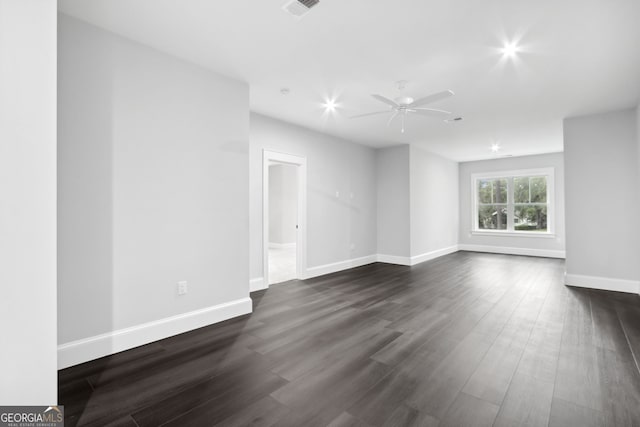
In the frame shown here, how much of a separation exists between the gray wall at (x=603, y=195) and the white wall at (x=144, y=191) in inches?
202

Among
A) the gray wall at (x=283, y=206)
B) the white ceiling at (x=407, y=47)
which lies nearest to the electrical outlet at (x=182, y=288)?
the white ceiling at (x=407, y=47)

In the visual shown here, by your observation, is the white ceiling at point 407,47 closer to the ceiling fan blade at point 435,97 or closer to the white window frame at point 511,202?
the ceiling fan blade at point 435,97

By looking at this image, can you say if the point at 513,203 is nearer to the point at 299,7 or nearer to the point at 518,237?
the point at 518,237

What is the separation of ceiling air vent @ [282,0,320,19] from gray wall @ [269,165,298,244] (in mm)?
7479

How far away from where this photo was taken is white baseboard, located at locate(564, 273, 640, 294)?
14.4 feet

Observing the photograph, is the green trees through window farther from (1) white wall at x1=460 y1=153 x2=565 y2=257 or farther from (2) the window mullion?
(1) white wall at x1=460 y1=153 x2=565 y2=257

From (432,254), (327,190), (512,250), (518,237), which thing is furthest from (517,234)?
(327,190)

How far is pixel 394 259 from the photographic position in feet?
22.4

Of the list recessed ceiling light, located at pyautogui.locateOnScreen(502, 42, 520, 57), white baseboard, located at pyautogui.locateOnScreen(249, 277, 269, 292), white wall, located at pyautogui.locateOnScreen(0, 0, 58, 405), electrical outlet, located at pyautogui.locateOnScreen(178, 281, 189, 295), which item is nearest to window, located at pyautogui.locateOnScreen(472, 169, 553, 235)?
recessed ceiling light, located at pyautogui.locateOnScreen(502, 42, 520, 57)

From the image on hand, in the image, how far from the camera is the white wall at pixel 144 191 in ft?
7.72

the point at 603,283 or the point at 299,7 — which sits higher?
the point at 299,7

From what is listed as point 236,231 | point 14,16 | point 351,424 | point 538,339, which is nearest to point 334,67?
point 236,231

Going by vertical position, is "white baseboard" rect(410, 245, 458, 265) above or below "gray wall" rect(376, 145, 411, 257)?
below

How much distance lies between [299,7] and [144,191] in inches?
80.2
